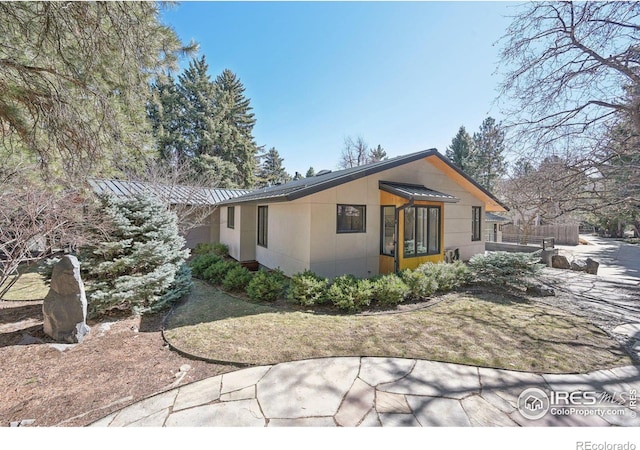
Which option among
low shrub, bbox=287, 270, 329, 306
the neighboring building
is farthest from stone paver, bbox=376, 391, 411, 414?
the neighboring building

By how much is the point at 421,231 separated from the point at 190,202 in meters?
10.6

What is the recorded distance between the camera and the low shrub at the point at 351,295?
5.33 meters

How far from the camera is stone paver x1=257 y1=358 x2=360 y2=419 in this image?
2.51 meters

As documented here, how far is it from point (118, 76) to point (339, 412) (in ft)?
17.2

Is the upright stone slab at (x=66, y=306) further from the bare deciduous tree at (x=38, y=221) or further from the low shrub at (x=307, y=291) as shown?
the low shrub at (x=307, y=291)

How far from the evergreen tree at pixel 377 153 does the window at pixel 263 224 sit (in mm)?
25306

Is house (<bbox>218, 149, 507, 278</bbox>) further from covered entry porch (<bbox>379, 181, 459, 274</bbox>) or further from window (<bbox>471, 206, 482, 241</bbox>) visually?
window (<bbox>471, 206, 482, 241</bbox>)

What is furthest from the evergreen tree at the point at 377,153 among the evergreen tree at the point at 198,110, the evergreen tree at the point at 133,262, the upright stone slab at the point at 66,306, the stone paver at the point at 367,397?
the upright stone slab at the point at 66,306

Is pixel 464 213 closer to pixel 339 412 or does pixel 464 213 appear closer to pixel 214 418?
pixel 339 412

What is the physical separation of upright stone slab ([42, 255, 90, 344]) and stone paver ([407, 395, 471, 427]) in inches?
207

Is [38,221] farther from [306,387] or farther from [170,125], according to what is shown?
[170,125]

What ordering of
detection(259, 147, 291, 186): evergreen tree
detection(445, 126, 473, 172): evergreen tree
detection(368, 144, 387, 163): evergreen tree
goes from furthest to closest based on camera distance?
detection(259, 147, 291, 186): evergreen tree
detection(368, 144, 387, 163): evergreen tree
detection(445, 126, 473, 172): evergreen tree

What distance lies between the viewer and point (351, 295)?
538 cm

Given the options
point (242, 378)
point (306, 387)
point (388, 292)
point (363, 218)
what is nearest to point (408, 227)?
point (363, 218)
